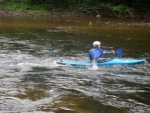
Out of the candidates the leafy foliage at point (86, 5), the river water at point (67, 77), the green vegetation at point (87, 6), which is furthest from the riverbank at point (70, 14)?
the river water at point (67, 77)

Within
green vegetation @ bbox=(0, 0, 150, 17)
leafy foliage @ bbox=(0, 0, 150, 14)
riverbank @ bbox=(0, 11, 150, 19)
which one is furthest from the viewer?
leafy foliage @ bbox=(0, 0, 150, 14)

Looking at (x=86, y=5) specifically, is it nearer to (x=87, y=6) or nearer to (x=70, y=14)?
(x=87, y=6)

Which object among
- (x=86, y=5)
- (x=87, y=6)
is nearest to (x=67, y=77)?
(x=87, y=6)

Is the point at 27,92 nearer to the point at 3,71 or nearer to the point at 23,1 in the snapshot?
the point at 3,71

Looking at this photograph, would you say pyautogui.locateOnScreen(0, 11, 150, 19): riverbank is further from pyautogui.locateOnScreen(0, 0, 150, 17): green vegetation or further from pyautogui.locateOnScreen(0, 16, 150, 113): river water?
pyautogui.locateOnScreen(0, 16, 150, 113): river water

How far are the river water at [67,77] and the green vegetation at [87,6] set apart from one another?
400 inches

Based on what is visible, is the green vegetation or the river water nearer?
the river water

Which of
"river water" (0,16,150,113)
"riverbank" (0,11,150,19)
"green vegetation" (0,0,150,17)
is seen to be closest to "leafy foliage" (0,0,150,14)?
"green vegetation" (0,0,150,17)

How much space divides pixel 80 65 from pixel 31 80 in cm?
247

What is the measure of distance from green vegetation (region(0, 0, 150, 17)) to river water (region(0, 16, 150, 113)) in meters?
10.2

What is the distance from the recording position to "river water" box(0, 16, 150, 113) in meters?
7.06

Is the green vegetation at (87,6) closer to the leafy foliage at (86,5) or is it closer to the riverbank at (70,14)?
the leafy foliage at (86,5)

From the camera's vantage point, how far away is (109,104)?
281 inches

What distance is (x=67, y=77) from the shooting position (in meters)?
9.70
